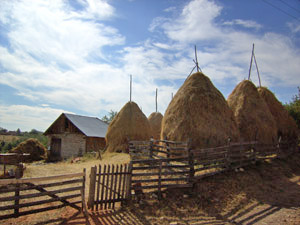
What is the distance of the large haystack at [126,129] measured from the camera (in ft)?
58.3

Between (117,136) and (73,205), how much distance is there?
1225cm

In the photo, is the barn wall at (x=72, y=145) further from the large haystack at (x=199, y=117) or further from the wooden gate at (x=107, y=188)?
the wooden gate at (x=107, y=188)

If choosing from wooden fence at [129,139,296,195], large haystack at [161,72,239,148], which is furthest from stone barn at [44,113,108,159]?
large haystack at [161,72,239,148]

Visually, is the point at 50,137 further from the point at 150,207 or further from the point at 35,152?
the point at 150,207

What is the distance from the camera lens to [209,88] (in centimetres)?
1207

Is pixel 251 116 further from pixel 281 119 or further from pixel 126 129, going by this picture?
pixel 126 129

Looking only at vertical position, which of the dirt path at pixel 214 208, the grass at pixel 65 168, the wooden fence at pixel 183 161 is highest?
the wooden fence at pixel 183 161

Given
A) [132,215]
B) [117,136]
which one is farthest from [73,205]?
[117,136]

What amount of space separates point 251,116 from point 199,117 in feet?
16.7

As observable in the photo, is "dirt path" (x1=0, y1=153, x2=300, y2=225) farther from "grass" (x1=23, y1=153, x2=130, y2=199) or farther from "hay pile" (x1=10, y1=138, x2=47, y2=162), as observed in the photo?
"hay pile" (x1=10, y1=138, x2=47, y2=162)

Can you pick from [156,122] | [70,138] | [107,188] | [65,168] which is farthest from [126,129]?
[107,188]

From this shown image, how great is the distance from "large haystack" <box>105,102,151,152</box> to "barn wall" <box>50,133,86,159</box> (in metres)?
3.85

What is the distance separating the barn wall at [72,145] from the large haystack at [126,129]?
3848mm

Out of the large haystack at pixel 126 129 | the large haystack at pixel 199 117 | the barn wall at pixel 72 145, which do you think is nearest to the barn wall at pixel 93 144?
the barn wall at pixel 72 145
